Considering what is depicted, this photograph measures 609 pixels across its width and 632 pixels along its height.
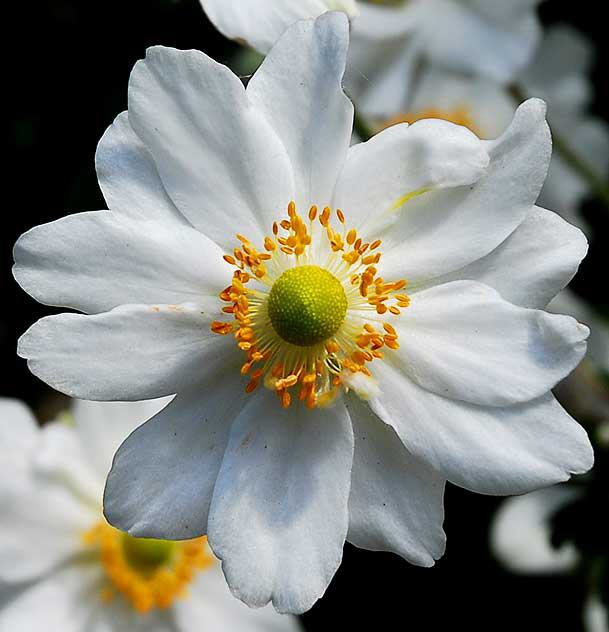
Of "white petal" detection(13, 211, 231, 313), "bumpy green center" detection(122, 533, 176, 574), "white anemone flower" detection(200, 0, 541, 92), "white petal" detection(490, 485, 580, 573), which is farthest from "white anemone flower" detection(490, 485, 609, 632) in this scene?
"white petal" detection(13, 211, 231, 313)

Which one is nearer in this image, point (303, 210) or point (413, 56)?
point (303, 210)

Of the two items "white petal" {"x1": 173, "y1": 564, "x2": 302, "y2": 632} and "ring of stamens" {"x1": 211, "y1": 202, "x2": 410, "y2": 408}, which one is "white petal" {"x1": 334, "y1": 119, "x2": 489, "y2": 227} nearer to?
"ring of stamens" {"x1": 211, "y1": 202, "x2": 410, "y2": 408}

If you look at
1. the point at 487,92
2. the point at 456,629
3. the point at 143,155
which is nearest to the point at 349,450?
the point at 143,155

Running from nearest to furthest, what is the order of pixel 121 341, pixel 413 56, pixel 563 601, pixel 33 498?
pixel 121 341 < pixel 33 498 < pixel 413 56 < pixel 563 601

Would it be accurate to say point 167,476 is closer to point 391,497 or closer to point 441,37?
point 391,497

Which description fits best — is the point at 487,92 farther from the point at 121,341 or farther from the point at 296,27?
the point at 121,341

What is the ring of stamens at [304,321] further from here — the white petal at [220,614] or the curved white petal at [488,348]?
the white petal at [220,614]
